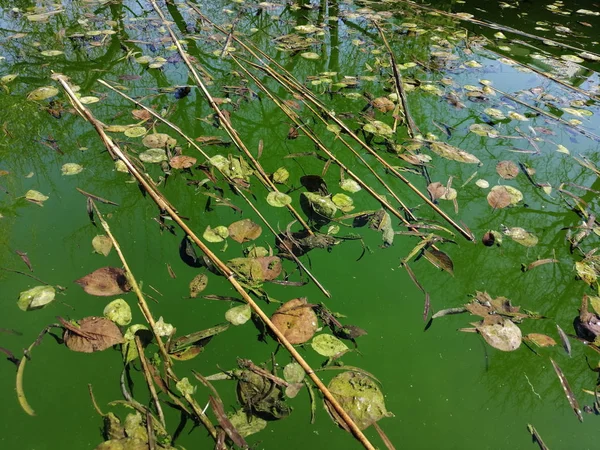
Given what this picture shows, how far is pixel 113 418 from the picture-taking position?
3.05 feet

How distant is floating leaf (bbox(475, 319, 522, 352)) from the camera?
115cm

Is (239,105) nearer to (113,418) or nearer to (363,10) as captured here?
(113,418)

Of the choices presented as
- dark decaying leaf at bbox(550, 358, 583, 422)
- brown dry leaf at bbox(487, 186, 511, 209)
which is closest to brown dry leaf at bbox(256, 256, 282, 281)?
dark decaying leaf at bbox(550, 358, 583, 422)

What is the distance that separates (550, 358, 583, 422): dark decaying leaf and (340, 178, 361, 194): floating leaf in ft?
2.88

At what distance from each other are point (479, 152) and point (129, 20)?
2712 mm

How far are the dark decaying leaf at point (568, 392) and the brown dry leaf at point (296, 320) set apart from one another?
0.70m

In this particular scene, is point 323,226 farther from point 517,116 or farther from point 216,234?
point 517,116

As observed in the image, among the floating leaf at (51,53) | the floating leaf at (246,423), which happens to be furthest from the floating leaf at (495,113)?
the floating leaf at (51,53)

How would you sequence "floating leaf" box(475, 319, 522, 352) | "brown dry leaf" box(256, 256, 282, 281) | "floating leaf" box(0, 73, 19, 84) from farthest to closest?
1. "floating leaf" box(0, 73, 19, 84)
2. "brown dry leaf" box(256, 256, 282, 281)
3. "floating leaf" box(475, 319, 522, 352)

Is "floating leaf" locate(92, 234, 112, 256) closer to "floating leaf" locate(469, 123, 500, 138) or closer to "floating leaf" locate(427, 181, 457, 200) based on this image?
"floating leaf" locate(427, 181, 457, 200)

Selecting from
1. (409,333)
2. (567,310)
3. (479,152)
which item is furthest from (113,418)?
(479,152)

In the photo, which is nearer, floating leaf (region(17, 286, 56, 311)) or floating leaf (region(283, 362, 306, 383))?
floating leaf (region(283, 362, 306, 383))

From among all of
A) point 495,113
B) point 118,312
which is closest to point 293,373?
point 118,312

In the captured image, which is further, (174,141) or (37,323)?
(174,141)
